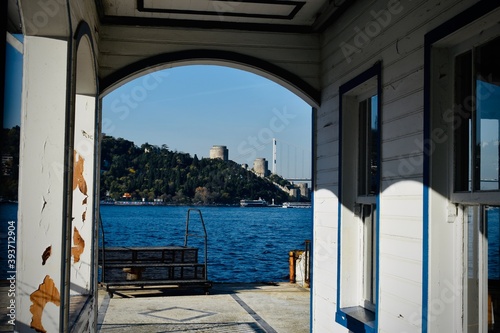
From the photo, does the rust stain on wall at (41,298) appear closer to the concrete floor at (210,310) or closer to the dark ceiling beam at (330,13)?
the dark ceiling beam at (330,13)

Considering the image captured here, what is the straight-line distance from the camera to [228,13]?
4969 mm

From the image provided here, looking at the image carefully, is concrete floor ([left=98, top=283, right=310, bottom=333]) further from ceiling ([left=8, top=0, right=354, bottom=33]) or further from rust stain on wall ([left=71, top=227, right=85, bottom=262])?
ceiling ([left=8, top=0, right=354, bottom=33])

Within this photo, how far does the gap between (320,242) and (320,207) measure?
0.92 feet

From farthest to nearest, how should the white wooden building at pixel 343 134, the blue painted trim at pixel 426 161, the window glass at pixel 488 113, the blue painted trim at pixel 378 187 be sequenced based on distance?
the blue painted trim at pixel 378 187 → the blue painted trim at pixel 426 161 → the white wooden building at pixel 343 134 → the window glass at pixel 488 113

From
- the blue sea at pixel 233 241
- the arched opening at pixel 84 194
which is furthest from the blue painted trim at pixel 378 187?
the blue sea at pixel 233 241

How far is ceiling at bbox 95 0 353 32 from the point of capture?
15.5 ft

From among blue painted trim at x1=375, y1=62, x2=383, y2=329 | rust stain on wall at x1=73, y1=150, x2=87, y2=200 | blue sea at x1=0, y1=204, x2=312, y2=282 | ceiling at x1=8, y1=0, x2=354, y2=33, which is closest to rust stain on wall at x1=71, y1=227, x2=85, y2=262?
rust stain on wall at x1=73, y1=150, x2=87, y2=200

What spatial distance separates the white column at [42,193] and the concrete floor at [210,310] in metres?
4.05

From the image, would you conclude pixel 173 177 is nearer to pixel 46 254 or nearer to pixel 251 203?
pixel 251 203

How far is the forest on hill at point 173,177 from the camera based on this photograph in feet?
178

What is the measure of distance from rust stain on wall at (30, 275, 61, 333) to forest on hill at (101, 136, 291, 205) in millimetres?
43796

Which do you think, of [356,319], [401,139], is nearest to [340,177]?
[356,319]

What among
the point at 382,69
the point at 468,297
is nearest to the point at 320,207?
the point at 382,69

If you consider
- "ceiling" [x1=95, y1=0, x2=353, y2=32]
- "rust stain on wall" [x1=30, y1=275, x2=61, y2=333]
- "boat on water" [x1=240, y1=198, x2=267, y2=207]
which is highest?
"ceiling" [x1=95, y1=0, x2=353, y2=32]
